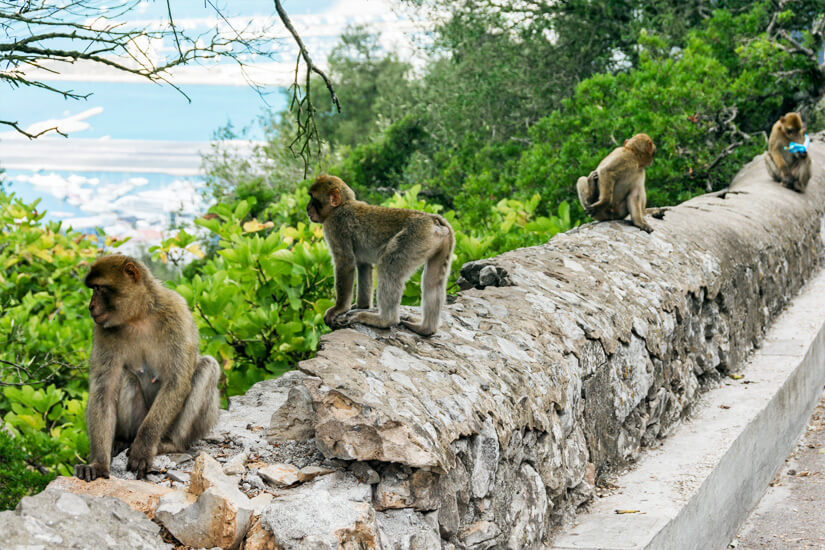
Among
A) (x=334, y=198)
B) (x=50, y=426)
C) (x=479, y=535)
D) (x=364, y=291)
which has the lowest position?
(x=50, y=426)

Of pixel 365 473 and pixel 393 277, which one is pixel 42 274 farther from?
pixel 365 473

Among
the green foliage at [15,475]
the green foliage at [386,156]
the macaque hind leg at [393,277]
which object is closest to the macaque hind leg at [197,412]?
the macaque hind leg at [393,277]

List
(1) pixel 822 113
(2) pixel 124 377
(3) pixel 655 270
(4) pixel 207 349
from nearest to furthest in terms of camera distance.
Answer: (2) pixel 124 377 → (4) pixel 207 349 → (3) pixel 655 270 → (1) pixel 822 113

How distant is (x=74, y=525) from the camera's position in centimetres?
233

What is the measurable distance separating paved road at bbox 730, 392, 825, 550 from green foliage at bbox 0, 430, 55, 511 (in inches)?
151

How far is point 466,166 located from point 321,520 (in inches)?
363

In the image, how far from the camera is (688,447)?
15.6 feet

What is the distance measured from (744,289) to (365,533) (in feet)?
16.0

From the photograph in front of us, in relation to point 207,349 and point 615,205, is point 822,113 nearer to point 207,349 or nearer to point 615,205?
point 615,205

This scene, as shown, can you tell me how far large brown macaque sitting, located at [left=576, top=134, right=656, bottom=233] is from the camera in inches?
247

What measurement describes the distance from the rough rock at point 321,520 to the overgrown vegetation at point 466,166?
1758 millimetres

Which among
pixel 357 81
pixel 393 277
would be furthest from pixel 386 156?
pixel 393 277

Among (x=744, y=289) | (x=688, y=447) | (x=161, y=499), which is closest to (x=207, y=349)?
(x=161, y=499)

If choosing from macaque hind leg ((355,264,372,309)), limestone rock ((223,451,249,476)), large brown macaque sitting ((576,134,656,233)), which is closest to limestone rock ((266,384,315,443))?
limestone rock ((223,451,249,476))
